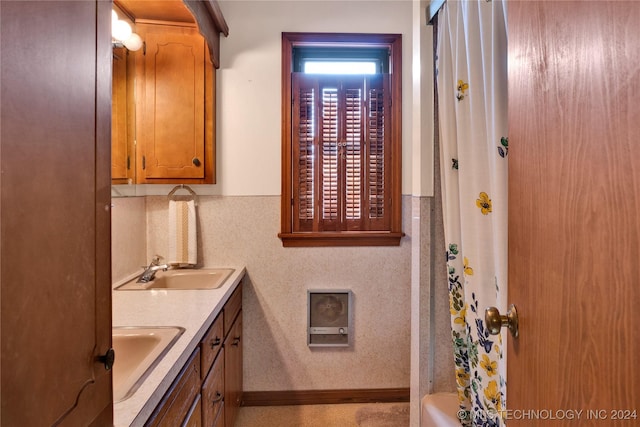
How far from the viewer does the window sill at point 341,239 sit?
7.45ft

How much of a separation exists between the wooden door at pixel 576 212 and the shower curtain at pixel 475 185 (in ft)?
1.00

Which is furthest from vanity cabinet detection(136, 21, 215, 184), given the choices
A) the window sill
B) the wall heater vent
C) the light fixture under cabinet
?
the wall heater vent

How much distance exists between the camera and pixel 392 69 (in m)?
2.27

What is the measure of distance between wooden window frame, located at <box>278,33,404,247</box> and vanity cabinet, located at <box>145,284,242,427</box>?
589mm

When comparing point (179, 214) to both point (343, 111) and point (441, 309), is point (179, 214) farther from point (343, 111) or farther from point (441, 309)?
point (441, 309)

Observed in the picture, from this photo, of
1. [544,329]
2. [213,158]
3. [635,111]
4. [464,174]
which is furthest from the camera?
[213,158]

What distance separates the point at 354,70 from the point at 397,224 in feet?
3.56

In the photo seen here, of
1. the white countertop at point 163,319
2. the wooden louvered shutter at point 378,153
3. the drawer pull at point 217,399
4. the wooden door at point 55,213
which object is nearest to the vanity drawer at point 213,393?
the drawer pull at point 217,399

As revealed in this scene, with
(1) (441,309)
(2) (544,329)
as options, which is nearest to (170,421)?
(2) (544,329)

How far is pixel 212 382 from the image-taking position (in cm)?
144

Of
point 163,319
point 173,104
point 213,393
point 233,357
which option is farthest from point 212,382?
point 173,104

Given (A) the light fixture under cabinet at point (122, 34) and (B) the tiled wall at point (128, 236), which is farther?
(B) the tiled wall at point (128, 236)

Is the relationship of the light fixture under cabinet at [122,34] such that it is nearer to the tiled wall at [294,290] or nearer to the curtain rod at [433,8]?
the tiled wall at [294,290]

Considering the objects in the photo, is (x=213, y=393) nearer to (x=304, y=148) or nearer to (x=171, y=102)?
(x=304, y=148)
